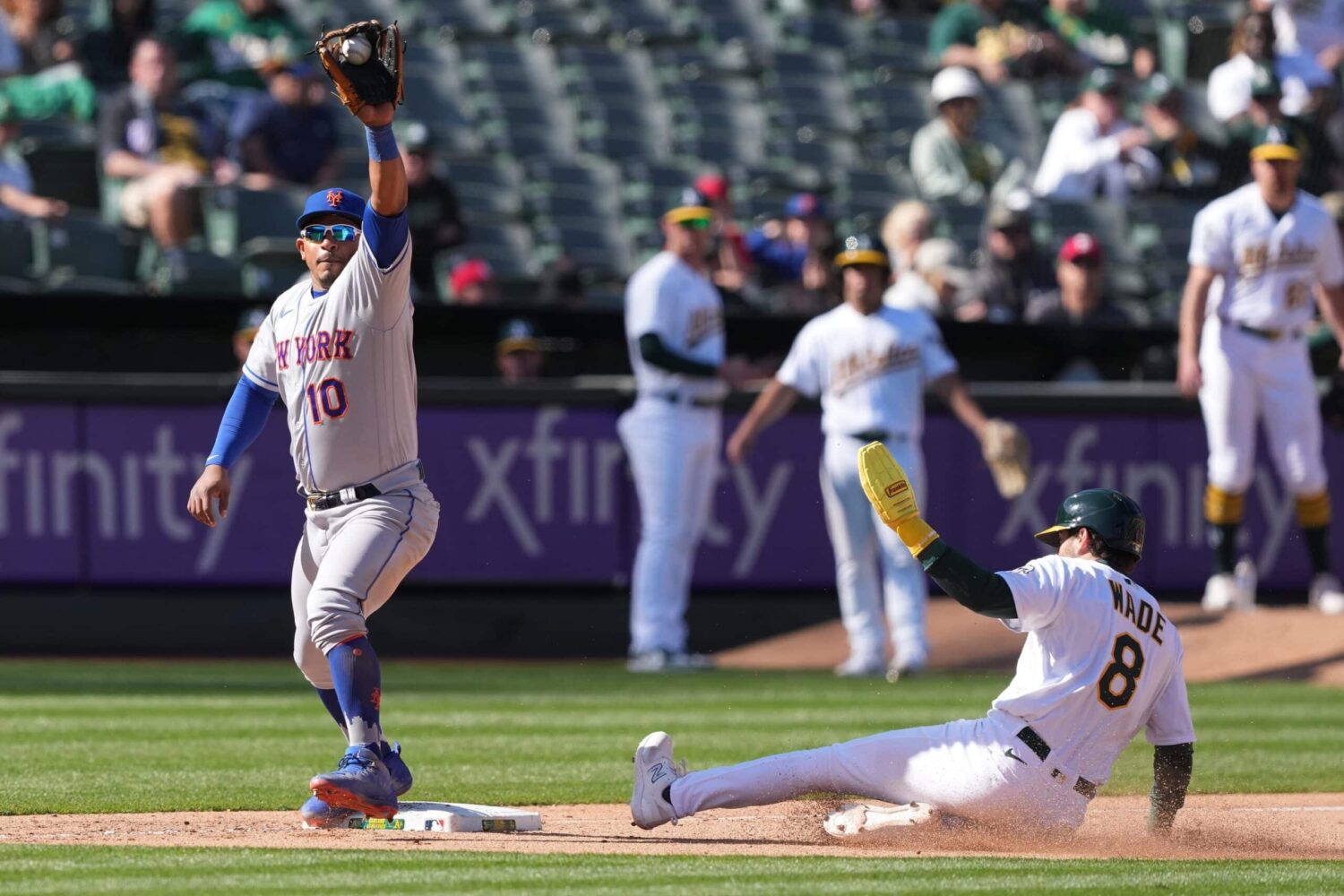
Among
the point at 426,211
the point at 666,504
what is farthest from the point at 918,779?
the point at 426,211

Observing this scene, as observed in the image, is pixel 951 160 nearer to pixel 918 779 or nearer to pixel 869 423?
pixel 869 423

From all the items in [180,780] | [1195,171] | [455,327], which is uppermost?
[1195,171]

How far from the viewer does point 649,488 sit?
11922 millimetres

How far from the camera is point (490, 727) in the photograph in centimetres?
949

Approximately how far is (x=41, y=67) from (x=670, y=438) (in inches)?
251

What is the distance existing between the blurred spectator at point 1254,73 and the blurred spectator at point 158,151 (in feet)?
25.2

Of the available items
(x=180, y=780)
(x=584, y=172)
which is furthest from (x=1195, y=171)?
(x=180, y=780)

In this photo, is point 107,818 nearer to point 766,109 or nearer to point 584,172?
point 584,172

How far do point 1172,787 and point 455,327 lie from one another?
801cm

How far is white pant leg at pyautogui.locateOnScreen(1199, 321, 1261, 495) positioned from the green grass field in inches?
49.5

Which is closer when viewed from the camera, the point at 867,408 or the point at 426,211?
the point at 867,408

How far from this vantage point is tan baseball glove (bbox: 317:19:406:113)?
19.8 ft

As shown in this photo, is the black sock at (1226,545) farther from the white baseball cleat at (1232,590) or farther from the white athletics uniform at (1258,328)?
the white athletics uniform at (1258,328)

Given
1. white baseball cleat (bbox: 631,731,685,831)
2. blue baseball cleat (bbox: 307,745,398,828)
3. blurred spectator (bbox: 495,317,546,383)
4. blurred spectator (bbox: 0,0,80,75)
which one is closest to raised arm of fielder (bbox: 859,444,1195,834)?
white baseball cleat (bbox: 631,731,685,831)
